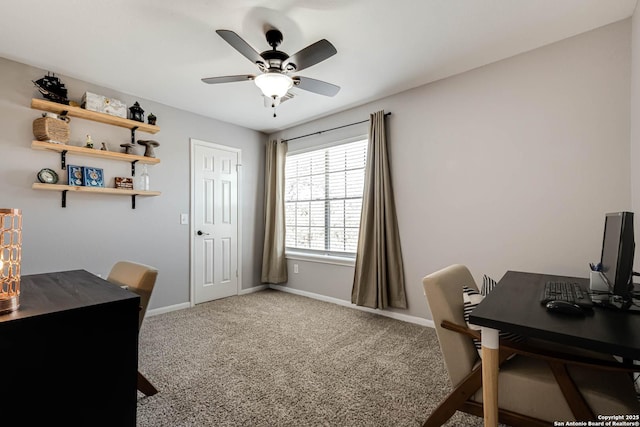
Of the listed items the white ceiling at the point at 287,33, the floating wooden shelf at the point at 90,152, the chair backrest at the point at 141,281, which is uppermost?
the white ceiling at the point at 287,33

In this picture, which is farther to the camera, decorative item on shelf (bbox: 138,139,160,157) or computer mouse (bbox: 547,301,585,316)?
decorative item on shelf (bbox: 138,139,160,157)

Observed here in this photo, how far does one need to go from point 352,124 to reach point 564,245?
256 cm

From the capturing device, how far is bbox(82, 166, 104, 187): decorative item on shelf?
119 inches

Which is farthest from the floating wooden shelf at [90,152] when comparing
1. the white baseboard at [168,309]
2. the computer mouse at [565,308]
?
the computer mouse at [565,308]

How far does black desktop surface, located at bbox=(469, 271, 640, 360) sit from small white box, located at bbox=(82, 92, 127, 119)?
147 inches

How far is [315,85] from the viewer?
94.4 inches

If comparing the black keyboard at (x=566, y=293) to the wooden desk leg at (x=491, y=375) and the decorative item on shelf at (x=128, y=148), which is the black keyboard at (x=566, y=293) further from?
the decorative item on shelf at (x=128, y=148)

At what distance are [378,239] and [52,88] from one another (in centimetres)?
356

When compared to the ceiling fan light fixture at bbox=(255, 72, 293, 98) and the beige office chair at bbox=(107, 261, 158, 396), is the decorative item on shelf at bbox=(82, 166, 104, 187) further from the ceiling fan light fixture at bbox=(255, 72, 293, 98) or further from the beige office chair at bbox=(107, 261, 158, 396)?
the ceiling fan light fixture at bbox=(255, 72, 293, 98)

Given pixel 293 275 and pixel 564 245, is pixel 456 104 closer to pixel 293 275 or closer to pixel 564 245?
pixel 564 245

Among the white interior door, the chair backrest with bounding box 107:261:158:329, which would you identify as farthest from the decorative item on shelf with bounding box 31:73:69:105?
the chair backrest with bounding box 107:261:158:329

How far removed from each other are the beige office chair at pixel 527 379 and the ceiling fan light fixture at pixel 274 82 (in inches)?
65.7

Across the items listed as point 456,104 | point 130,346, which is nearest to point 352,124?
point 456,104

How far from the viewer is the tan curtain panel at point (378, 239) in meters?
3.35
